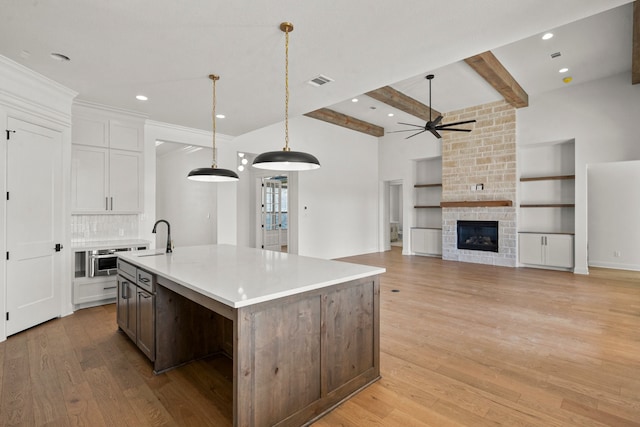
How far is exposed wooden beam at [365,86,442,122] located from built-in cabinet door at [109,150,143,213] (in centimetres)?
410

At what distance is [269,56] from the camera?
313cm

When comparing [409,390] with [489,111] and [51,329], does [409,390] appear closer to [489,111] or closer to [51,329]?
[51,329]

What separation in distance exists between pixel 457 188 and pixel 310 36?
5.91 meters

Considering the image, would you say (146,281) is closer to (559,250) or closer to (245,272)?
(245,272)

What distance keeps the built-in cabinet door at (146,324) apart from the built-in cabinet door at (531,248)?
7.02 m

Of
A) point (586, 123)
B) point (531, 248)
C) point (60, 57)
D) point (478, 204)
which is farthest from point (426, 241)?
point (60, 57)

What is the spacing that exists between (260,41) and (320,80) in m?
1.03

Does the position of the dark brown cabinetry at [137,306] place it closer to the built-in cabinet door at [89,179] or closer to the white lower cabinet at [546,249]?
the built-in cabinet door at [89,179]

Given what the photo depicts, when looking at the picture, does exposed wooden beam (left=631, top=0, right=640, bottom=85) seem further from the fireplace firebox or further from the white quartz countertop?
the white quartz countertop

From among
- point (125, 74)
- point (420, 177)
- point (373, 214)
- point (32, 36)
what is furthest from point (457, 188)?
point (32, 36)

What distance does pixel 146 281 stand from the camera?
2.55 metres

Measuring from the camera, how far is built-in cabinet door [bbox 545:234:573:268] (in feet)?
20.1

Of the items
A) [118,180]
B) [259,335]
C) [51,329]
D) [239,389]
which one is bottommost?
[51,329]

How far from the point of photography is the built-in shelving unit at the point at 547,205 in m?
6.30
